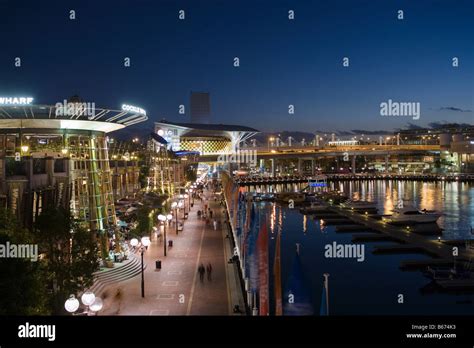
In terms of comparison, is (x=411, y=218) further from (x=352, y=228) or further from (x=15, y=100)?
(x=15, y=100)

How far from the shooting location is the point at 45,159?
15.8 m

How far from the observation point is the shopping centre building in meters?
14.2

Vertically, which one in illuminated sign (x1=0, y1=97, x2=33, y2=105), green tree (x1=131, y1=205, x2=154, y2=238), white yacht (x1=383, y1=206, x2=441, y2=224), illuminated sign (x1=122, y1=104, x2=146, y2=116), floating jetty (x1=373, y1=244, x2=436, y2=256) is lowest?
floating jetty (x1=373, y1=244, x2=436, y2=256)

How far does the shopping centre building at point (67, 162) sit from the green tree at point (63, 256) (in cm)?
168

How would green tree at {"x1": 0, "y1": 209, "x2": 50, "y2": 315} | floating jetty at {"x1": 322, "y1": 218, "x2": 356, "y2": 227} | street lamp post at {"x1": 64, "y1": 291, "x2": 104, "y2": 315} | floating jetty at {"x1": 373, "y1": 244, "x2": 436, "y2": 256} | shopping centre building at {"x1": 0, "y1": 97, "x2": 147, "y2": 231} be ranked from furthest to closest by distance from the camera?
floating jetty at {"x1": 322, "y1": 218, "x2": 356, "y2": 227}
floating jetty at {"x1": 373, "y1": 244, "x2": 436, "y2": 256}
shopping centre building at {"x1": 0, "y1": 97, "x2": 147, "y2": 231}
street lamp post at {"x1": 64, "y1": 291, "x2": 104, "y2": 315}
green tree at {"x1": 0, "y1": 209, "x2": 50, "y2": 315}

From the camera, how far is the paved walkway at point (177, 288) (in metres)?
12.8

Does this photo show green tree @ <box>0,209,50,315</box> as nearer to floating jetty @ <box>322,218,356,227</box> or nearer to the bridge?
floating jetty @ <box>322,218,356,227</box>

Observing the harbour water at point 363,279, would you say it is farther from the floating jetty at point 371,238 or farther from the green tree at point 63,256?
the green tree at point 63,256

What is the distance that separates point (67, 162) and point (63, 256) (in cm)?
560

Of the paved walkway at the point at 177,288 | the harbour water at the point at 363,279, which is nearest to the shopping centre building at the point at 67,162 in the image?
the paved walkway at the point at 177,288

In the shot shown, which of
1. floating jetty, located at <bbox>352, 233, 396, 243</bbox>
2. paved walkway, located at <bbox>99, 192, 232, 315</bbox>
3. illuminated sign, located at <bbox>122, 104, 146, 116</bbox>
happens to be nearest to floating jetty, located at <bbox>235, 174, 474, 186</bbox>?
floating jetty, located at <bbox>352, 233, 396, 243</bbox>

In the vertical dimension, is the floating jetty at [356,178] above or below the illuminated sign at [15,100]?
below

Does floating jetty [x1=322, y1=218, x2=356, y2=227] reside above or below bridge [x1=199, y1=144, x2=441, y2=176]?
below

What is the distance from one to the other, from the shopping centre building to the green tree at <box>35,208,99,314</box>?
1680mm
